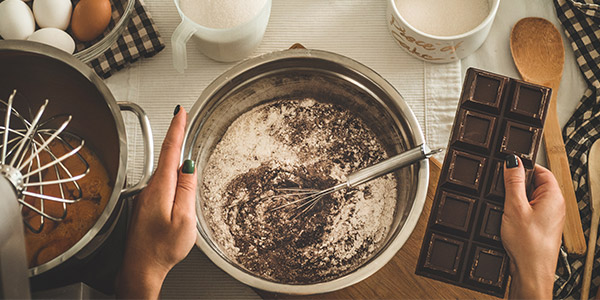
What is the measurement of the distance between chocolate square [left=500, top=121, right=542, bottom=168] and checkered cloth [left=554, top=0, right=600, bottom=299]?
220 mm

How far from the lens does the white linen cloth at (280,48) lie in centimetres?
76

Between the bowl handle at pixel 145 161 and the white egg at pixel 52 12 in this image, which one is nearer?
the bowl handle at pixel 145 161

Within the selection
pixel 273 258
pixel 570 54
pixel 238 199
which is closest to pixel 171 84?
pixel 238 199

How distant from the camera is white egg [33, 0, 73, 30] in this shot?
711 millimetres

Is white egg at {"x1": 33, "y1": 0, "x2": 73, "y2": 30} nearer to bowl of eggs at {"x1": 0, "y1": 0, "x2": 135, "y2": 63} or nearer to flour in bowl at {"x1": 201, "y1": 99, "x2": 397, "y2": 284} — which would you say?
bowl of eggs at {"x1": 0, "y1": 0, "x2": 135, "y2": 63}

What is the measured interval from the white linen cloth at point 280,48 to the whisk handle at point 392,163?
0.17m

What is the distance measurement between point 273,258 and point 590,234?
1.88 ft

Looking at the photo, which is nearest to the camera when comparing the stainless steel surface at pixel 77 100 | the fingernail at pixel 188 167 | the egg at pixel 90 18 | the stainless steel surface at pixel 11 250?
the stainless steel surface at pixel 11 250

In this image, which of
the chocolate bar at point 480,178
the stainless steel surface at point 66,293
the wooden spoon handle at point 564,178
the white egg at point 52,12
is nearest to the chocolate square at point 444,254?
the chocolate bar at point 480,178

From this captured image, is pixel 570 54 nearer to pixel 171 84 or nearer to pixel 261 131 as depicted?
pixel 261 131

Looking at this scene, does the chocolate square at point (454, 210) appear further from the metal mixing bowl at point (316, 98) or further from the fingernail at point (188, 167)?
the fingernail at point (188, 167)

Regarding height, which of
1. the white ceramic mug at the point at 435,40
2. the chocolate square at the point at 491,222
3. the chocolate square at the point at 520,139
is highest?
the white ceramic mug at the point at 435,40

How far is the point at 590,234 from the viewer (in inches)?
30.6

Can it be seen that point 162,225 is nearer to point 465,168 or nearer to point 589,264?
point 465,168
